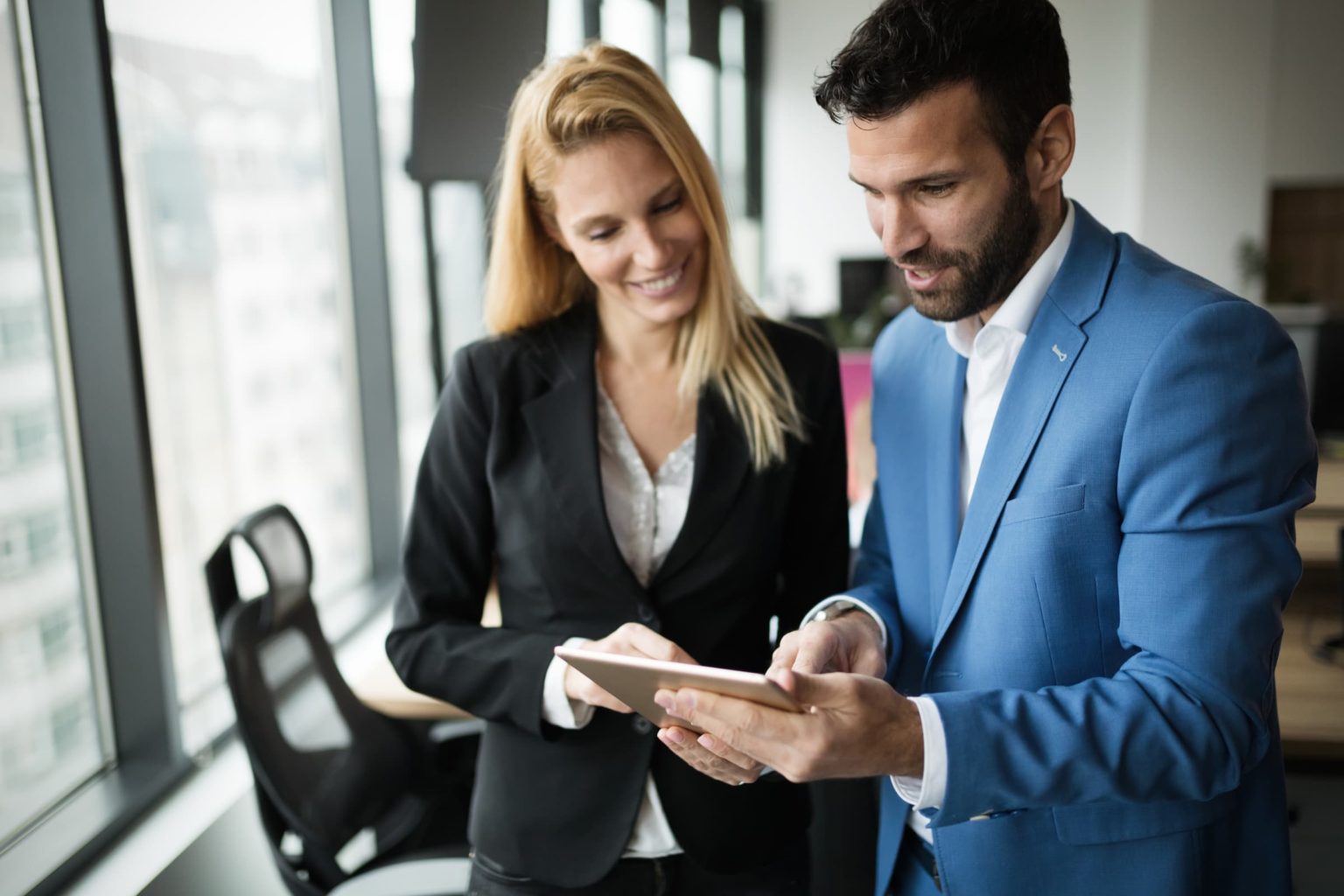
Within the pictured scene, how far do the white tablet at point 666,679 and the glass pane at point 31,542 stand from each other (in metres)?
1.34

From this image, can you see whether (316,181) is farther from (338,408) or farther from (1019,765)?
(1019,765)

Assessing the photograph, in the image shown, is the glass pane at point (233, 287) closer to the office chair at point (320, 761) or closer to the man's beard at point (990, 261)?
the office chair at point (320, 761)

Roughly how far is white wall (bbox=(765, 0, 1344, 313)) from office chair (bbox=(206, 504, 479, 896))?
636 centimetres

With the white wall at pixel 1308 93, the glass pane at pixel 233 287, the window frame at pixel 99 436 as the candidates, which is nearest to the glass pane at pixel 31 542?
the window frame at pixel 99 436

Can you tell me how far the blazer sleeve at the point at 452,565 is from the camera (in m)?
1.44

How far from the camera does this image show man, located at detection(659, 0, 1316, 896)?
1.00m

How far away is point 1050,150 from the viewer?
1.19 metres

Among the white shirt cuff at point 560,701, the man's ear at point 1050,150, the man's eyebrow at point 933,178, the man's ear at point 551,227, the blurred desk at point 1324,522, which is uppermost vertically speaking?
the man's ear at point 1050,150

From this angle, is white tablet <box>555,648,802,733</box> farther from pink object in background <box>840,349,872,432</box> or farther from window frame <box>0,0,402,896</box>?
pink object in background <box>840,349,872,432</box>

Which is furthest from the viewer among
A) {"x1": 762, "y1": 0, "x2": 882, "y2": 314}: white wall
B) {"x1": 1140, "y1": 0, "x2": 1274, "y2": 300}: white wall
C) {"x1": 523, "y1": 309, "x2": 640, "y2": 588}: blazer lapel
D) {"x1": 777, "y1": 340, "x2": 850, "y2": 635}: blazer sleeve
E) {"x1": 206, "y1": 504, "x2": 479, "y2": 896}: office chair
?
{"x1": 762, "y1": 0, "x2": 882, "y2": 314}: white wall

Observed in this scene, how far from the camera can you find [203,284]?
→ 103 inches

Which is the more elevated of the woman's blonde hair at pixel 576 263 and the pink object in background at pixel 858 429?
the woman's blonde hair at pixel 576 263

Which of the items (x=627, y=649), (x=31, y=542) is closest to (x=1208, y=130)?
(x=627, y=649)

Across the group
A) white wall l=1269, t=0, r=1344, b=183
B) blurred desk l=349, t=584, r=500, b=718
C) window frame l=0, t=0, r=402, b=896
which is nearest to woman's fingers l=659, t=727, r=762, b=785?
blurred desk l=349, t=584, r=500, b=718
